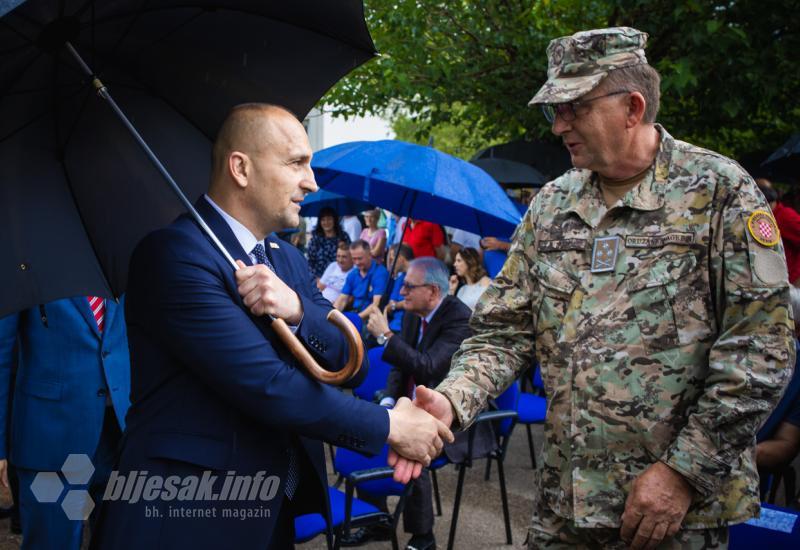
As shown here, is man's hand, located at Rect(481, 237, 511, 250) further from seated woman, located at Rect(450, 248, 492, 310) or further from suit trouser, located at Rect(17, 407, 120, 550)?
A: suit trouser, located at Rect(17, 407, 120, 550)

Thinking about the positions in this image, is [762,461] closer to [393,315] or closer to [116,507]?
[116,507]

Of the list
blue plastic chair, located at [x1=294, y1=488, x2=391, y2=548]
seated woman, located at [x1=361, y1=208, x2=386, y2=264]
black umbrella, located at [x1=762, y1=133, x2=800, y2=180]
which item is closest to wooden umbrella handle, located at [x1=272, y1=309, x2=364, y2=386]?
blue plastic chair, located at [x1=294, y1=488, x2=391, y2=548]

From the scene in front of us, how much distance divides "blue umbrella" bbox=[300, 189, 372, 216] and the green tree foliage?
119 cm

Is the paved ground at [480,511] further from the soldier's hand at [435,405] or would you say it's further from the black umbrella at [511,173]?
the black umbrella at [511,173]

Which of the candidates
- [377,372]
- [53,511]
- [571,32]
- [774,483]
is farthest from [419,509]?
[571,32]

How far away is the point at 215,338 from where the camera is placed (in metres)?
2.11

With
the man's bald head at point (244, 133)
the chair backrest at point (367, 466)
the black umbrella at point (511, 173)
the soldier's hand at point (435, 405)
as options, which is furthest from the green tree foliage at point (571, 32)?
the man's bald head at point (244, 133)

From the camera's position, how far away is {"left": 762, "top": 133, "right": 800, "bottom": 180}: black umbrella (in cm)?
782

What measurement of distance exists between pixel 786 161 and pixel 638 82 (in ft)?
24.8

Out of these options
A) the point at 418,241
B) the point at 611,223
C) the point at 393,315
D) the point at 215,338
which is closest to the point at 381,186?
the point at 393,315

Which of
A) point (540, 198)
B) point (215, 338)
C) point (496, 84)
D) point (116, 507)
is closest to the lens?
point (215, 338)

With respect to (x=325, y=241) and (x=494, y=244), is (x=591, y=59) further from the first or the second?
(x=325, y=241)

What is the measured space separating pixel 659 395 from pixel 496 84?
27.6ft

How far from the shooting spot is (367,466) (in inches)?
177
